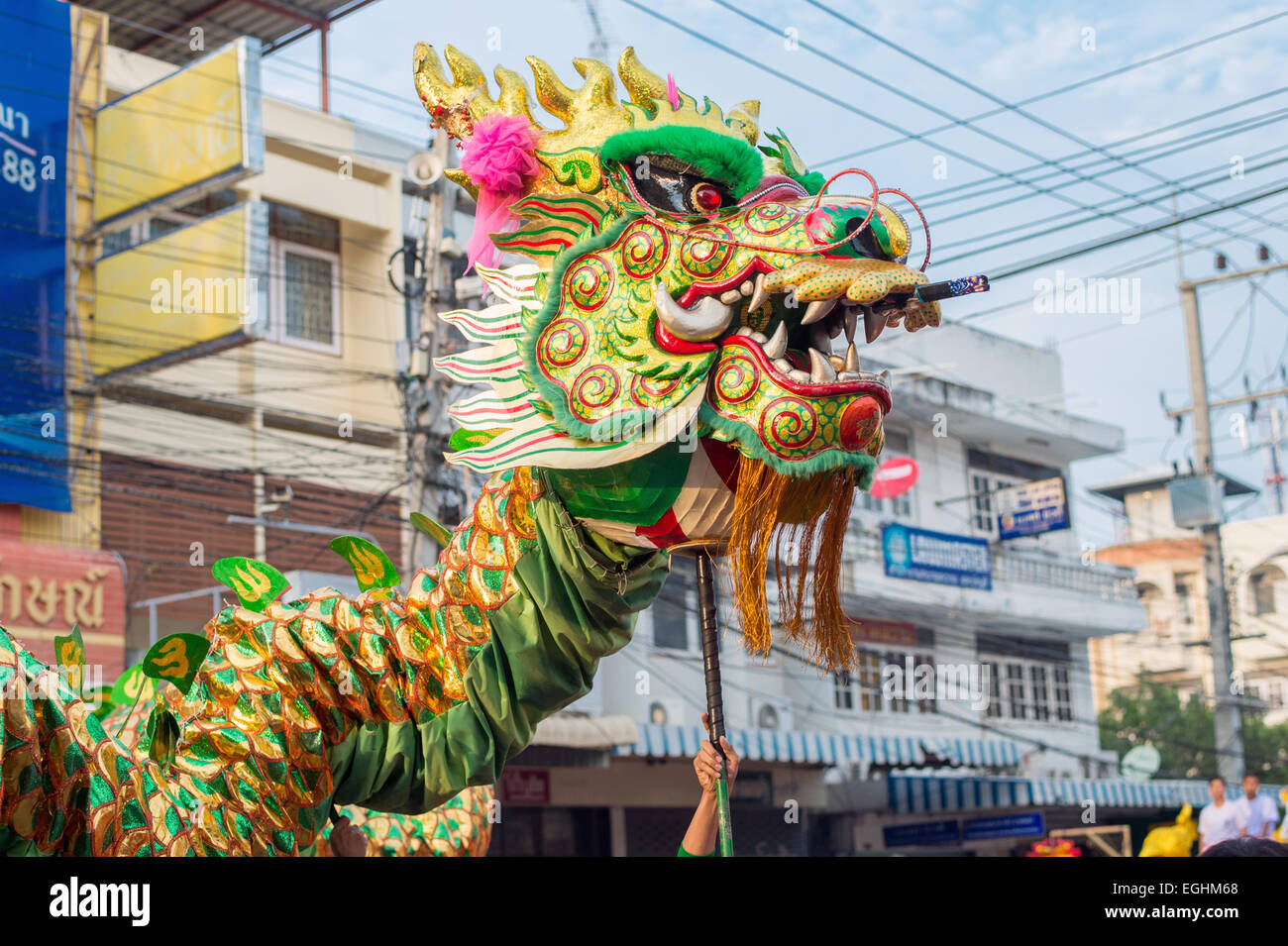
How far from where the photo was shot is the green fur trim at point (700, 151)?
243 cm

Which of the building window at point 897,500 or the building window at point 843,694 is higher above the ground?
the building window at point 897,500

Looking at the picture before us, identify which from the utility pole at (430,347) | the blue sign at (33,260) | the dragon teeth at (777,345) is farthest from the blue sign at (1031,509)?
the dragon teeth at (777,345)

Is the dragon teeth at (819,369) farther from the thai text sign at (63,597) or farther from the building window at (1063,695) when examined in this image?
the building window at (1063,695)

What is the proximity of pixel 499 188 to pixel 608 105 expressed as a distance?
0.76 feet

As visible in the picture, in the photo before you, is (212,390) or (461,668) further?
(212,390)

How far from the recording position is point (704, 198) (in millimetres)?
2436

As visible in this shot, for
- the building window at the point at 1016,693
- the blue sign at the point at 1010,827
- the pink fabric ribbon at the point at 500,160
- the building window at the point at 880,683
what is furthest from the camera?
the building window at the point at 1016,693

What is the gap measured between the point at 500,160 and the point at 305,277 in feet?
37.0

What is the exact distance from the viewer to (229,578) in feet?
8.78

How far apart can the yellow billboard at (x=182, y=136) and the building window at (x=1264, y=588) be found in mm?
30935

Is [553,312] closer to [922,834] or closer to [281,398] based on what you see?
[281,398]

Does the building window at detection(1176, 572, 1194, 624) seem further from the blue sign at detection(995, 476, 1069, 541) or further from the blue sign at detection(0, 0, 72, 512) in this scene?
the blue sign at detection(0, 0, 72, 512)
